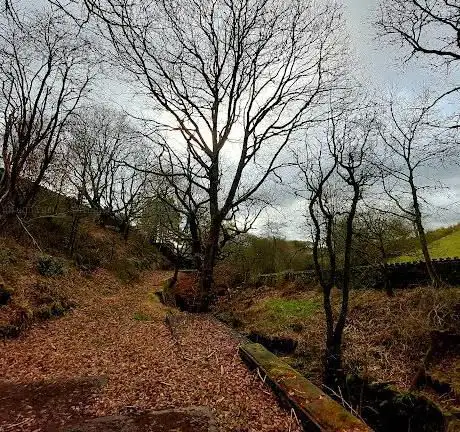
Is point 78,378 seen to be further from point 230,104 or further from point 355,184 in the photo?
point 230,104

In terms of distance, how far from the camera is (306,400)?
4375 mm

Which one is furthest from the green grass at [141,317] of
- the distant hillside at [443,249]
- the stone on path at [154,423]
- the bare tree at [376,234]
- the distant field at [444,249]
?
the distant field at [444,249]

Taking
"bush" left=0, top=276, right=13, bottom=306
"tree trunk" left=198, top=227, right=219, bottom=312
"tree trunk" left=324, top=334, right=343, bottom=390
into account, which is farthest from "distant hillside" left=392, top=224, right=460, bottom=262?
"bush" left=0, top=276, right=13, bottom=306

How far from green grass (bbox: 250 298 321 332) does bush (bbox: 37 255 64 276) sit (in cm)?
786

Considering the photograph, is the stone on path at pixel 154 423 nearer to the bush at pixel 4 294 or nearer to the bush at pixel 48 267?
the bush at pixel 4 294

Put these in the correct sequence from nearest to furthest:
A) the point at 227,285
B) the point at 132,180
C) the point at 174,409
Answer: the point at 174,409 → the point at 227,285 → the point at 132,180

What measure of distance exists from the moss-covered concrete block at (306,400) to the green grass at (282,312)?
7.17 m

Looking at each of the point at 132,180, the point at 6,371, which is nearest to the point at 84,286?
the point at 6,371

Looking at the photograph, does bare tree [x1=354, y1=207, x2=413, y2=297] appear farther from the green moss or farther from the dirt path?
the dirt path

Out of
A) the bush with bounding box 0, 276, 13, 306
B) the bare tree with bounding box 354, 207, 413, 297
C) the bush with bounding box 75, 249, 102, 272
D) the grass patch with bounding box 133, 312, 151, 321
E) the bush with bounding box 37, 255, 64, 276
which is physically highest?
the bare tree with bounding box 354, 207, 413, 297

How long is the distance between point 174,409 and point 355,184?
6.18 m

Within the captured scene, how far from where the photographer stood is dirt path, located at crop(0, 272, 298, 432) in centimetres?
420

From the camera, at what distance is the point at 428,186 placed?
14617mm

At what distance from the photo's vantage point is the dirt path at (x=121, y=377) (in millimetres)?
4203
